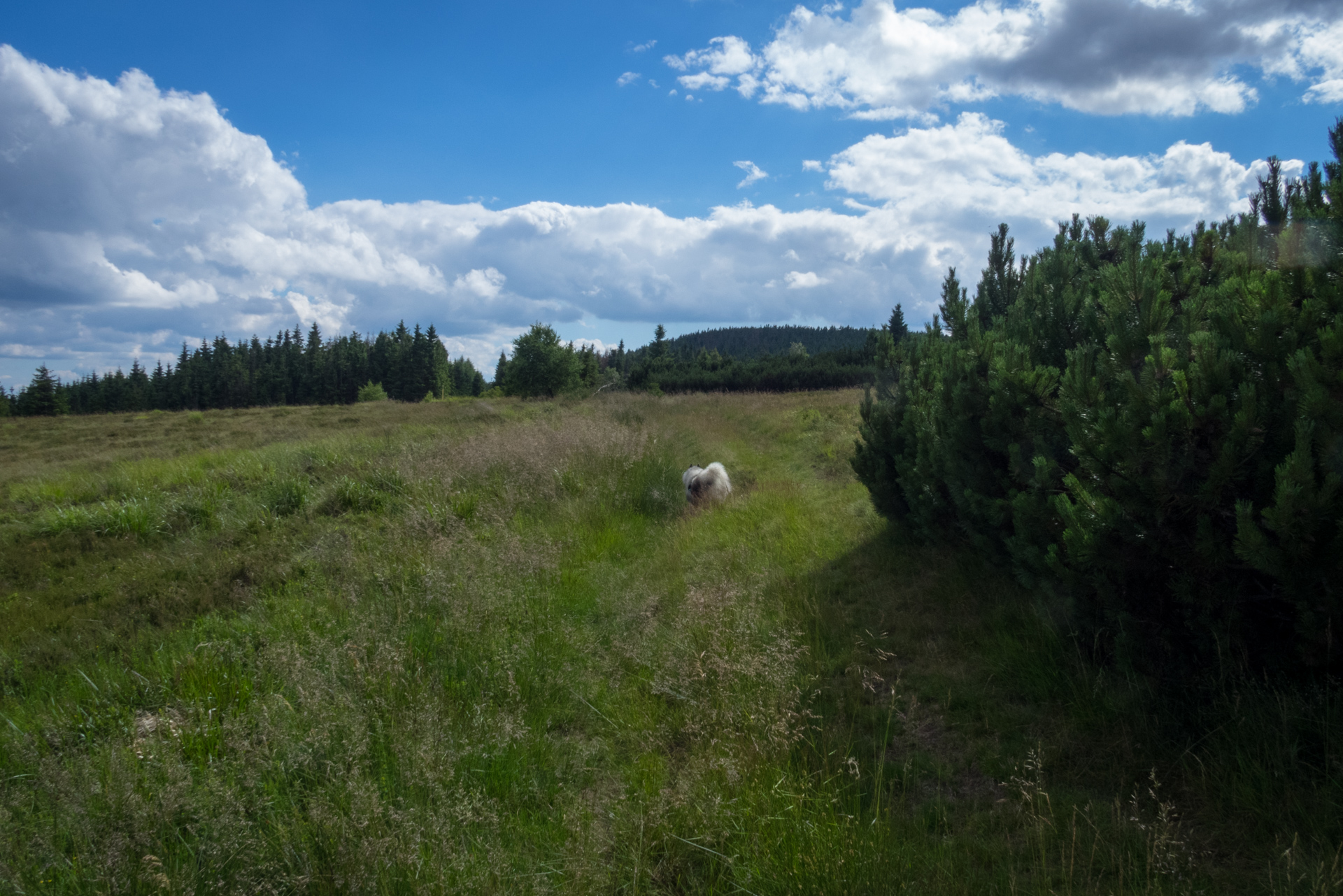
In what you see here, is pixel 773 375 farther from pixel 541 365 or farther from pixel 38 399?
pixel 38 399

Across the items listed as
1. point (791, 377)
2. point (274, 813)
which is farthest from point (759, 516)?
point (791, 377)

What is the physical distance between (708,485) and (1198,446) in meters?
6.47

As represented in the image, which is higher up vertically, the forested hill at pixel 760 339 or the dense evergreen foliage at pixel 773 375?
the forested hill at pixel 760 339

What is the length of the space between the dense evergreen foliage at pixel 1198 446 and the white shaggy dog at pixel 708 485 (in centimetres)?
466

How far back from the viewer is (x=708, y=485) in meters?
9.07

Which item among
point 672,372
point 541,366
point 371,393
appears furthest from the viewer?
point 371,393

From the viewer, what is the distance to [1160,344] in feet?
10.3

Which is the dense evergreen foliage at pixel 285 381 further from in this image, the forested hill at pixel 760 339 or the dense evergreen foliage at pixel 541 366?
the forested hill at pixel 760 339

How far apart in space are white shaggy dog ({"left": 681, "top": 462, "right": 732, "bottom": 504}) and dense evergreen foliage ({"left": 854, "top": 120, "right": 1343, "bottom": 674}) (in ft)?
15.3

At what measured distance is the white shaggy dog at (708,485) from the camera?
8.96m

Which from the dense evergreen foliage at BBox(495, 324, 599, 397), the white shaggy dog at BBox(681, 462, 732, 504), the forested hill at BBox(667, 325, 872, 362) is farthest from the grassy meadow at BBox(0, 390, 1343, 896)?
the forested hill at BBox(667, 325, 872, 362)

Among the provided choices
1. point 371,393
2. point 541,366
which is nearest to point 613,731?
point 541,366

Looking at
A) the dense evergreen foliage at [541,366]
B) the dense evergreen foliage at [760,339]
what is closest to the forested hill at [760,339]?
the dense evergreen foliage at [760,339]

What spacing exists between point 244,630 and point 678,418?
15383mm
